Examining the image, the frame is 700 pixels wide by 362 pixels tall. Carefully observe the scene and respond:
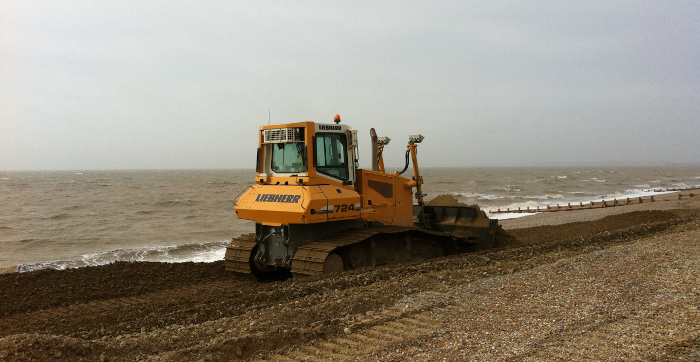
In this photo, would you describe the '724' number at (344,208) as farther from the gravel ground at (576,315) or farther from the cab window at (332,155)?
the gravel ground at (576,315)

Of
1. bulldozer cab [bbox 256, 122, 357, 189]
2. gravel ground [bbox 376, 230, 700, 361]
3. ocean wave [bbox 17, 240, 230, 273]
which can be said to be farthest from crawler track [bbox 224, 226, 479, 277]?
ocean wave [bbox 17, 240, 230, 273]

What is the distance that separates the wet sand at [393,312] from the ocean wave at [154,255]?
19.1 feet

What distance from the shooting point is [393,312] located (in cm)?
594

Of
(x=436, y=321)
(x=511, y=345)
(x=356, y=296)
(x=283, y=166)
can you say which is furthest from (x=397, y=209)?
(x=511, y=345)

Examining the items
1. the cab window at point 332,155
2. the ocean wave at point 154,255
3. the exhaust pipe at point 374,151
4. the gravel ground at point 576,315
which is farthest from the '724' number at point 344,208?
the ocean wave at point 154,255

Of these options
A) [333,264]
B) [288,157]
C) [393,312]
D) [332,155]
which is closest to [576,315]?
[393,312]

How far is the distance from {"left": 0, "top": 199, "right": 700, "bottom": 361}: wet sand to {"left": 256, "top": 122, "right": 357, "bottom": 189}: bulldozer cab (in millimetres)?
1901

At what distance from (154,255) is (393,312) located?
13.4 metres

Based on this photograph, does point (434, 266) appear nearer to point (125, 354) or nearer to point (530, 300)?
point (530, 300)

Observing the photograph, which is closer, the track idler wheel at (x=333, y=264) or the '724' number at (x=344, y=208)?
the track idler wheel at (x=333, y=264)

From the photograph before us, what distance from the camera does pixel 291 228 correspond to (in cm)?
875

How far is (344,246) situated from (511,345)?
4.58 m

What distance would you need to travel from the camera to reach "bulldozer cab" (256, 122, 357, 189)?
893 cm

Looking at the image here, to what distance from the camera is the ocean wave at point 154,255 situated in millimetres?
15516
